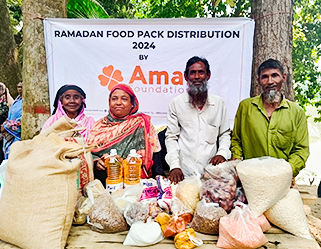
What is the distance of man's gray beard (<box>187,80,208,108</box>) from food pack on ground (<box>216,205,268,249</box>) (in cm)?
119

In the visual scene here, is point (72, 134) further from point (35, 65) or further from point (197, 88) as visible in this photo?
point (35, 65)

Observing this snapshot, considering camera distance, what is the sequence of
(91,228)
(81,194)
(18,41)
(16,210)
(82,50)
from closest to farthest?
(16,210) → (91,228) → (81,194) → (82,50) → (18,41)

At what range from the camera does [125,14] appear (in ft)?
22.8

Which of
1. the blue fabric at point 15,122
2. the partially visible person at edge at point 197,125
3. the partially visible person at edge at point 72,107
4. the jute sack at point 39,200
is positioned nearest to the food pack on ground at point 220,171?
the partially visible person at edge at point 197,125

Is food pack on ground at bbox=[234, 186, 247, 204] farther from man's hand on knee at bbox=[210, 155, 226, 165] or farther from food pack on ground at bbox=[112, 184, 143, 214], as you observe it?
food pack on ground at bbox=[112, 184, 143, 214]

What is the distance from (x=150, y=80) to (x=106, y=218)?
177cm

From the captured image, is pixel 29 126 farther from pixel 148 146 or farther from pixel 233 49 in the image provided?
pixel 233 49

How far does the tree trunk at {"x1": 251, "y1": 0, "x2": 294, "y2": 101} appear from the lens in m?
3.04

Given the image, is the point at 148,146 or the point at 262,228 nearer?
the point at 262,228

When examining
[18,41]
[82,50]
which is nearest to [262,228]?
[82,50]

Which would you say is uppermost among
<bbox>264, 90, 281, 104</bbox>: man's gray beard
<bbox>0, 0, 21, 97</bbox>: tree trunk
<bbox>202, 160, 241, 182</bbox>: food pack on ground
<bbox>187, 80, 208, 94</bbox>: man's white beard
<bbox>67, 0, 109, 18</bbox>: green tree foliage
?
<bbox>67, 0, 109, 18</bbox>: green tree foliage

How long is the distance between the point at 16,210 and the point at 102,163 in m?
1.06

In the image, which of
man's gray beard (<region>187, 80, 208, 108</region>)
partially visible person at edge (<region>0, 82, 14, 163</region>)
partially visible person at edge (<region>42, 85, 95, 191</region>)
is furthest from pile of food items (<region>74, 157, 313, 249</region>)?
partially visible person at edge (<region>0, 82, 14, 163</region>)

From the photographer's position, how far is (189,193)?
2.16m
